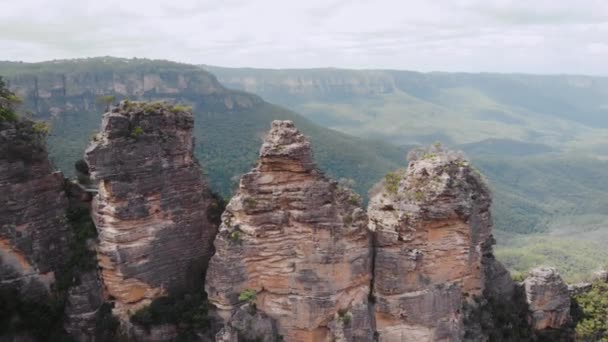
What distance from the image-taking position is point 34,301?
23.1 metres

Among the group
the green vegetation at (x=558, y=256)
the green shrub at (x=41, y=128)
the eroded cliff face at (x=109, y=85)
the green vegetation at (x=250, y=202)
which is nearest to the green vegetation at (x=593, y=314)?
the green vegetation at (x=250, y=202)

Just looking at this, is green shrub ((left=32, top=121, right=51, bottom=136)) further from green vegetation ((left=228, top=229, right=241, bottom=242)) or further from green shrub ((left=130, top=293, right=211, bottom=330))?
green vegetation ((left=228, top=229, right=241, bottom=242))

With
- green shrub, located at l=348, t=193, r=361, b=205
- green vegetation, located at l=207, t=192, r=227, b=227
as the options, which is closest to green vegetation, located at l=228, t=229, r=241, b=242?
green vegetation, located at l=207, t=192, r=227, b=227

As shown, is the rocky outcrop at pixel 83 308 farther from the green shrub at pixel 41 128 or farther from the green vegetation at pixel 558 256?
the green vegetation at pixel 558 256

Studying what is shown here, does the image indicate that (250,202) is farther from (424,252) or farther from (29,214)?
(29,214)

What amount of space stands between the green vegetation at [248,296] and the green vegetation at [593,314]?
17.9 m

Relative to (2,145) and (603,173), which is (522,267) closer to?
(2,145)

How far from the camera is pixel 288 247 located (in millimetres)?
22812

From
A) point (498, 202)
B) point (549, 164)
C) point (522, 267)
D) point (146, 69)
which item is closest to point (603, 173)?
point (549, 164)

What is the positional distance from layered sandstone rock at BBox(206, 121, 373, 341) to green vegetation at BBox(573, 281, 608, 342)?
1352 centimetres

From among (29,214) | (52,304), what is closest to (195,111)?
(29,214)

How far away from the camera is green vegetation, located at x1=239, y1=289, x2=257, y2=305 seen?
2275 cm

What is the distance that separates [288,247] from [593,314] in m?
18.7

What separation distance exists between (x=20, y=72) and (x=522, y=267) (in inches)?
3347
